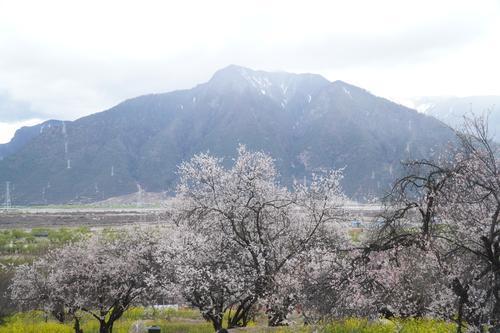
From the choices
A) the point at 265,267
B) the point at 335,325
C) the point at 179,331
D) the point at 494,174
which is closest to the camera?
the point at 494,174

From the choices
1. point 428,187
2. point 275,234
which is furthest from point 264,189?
point 428,187

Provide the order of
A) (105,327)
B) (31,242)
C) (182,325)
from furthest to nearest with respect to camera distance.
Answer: (31,242), (182,325), (105,327)

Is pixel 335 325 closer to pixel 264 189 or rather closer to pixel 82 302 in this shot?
pixel 264 189

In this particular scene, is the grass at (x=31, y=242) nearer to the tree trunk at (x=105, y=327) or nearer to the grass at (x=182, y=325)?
the grass at (x=182, y=325)

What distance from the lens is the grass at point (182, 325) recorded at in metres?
15.5

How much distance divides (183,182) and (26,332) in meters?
15.1

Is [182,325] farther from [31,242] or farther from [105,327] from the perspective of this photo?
[31,242]

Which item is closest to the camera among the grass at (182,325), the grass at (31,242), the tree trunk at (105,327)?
the grass at (182,325)

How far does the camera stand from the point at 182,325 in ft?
105

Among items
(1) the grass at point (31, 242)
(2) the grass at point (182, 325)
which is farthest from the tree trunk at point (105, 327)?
(1) the grass at point (31, 242)

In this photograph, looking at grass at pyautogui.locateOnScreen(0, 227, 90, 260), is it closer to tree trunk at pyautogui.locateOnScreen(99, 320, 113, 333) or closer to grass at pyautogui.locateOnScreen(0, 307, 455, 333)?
grass at pyautogui.locateOnScreen(0, 307, 455, 333)

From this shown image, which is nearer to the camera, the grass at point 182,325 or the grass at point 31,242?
the grass at point 182,325

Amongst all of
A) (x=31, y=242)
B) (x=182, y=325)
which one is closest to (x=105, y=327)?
(x=182, y=325)

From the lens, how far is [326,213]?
2153 cm
